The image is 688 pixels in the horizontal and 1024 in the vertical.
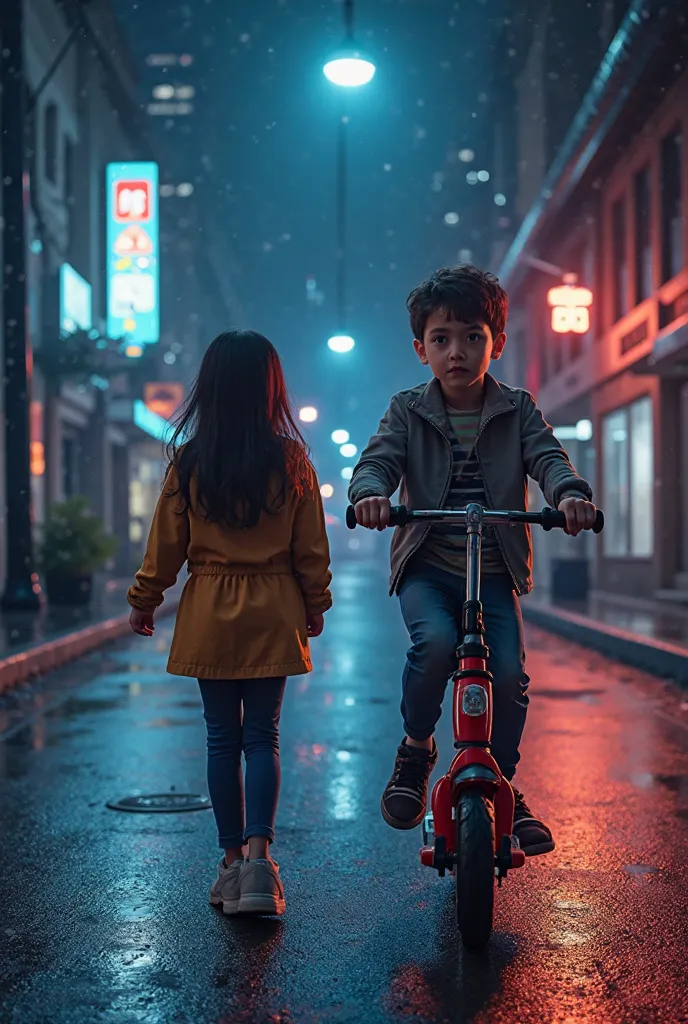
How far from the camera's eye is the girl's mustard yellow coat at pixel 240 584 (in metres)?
4.28

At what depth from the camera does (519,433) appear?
4.40 meters

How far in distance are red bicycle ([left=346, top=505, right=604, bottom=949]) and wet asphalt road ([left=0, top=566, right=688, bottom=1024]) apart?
22cm

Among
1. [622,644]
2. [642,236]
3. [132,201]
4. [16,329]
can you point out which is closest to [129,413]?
[132,201]

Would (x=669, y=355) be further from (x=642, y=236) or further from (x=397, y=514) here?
(x=397, y=514)

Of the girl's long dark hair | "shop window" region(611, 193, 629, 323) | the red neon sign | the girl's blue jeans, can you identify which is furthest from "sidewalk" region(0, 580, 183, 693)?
the red neon sign

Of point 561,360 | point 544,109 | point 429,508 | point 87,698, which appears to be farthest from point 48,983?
point 544,109

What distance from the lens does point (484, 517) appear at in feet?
12.6

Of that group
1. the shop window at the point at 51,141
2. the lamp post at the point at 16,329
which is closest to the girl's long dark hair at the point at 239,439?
the lamp post at the point at 16,329

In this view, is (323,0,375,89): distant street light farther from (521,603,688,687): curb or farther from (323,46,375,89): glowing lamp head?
(521,603,688,687): curb

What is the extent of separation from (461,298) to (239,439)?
822 mm

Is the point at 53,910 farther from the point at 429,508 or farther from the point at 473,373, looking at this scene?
the point at 473,373

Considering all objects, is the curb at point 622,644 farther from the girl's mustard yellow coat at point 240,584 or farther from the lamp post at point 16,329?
the girl's mustard yellow coat at point 240,584

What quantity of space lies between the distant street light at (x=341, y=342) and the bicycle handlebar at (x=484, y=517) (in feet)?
118

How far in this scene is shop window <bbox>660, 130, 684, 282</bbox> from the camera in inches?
880
